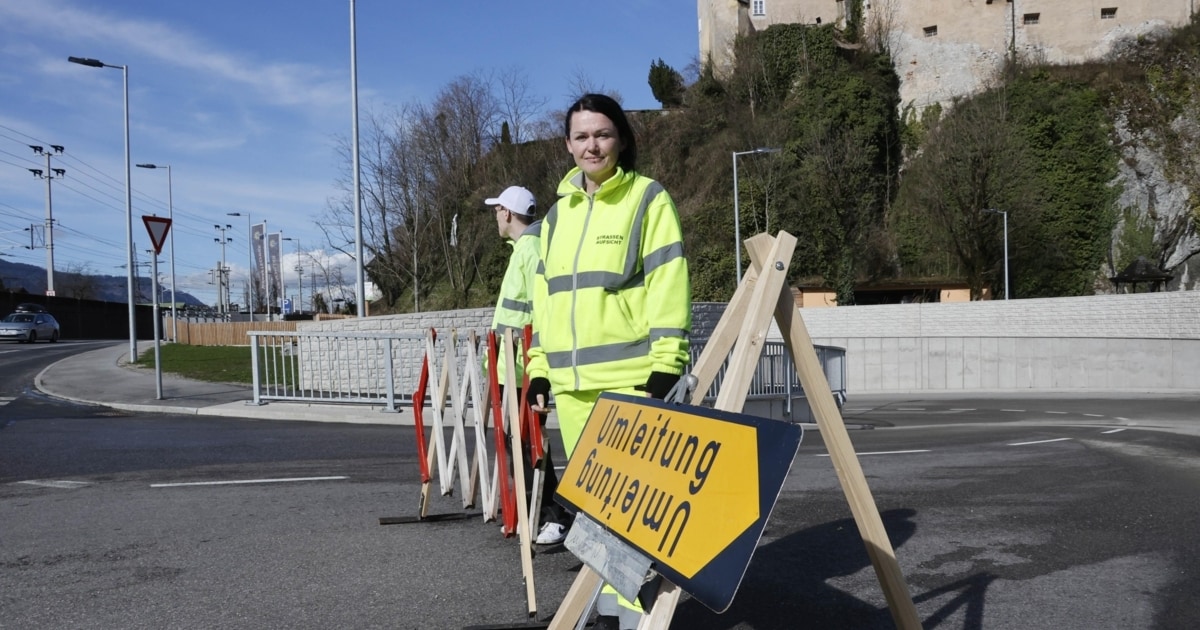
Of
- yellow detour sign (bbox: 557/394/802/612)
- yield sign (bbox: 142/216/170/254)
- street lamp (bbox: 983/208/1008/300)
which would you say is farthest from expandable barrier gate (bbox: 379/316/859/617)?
street lamp (bbox: 983/208/1008/300)

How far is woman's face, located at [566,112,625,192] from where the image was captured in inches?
138

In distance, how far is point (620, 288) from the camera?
11.2 ft

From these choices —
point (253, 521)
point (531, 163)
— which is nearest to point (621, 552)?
point (253, 521)

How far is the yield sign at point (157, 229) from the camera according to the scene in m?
16.7

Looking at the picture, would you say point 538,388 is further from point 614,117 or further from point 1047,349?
point 1047,349

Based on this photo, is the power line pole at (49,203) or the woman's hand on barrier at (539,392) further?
the power line pole at (49,203)

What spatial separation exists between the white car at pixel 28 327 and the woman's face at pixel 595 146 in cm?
4873

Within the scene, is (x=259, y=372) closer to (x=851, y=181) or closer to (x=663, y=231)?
(x=663, y=231)

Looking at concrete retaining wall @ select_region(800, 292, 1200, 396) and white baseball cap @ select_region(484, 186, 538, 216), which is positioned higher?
white baseball cap @ select_region(484, 186, 538, 216)

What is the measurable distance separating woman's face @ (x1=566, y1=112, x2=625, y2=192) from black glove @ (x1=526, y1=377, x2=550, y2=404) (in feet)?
2.64

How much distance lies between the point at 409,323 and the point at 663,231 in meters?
15.2

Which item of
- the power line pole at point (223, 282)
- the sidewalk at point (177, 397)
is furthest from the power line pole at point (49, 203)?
the sidewalk at point (177, 397)

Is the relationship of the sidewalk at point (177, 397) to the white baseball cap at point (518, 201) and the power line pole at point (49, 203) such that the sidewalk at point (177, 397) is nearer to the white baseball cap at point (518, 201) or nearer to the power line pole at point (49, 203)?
the white baseball cap at point (518, 201)

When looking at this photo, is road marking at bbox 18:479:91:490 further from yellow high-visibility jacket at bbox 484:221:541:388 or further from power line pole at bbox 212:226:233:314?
power line pole at bbox 212:226:233:314
